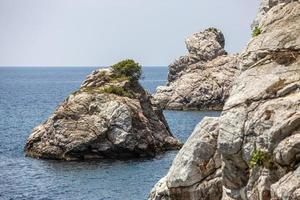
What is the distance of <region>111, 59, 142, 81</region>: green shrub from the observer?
98.7 m

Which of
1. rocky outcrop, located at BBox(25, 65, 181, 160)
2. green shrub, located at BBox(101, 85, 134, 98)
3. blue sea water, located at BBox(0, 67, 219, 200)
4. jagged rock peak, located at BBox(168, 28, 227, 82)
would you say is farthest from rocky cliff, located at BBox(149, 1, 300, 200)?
jagged rock peak, located at BBox(168, 28, 227, 82)

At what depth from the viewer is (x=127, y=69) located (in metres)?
98.8

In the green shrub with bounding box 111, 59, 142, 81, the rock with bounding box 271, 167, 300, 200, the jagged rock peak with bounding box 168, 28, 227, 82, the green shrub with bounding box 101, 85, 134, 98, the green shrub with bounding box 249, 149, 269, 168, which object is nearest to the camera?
the rock with bounding box 271, 167, 300, 200

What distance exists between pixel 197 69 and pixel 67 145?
274ft

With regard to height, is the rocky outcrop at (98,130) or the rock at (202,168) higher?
the rock at (202,168)

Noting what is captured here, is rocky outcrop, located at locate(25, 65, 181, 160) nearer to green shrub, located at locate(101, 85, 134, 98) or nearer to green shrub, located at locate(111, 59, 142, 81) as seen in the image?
green shrub, located at locate(101, 85, 134, 98)

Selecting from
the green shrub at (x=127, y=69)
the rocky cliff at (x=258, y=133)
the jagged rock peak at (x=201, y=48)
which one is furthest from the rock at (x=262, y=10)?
the jagged rock peak at (x=201, y=48)

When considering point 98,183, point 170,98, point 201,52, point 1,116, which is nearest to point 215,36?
point 201,52

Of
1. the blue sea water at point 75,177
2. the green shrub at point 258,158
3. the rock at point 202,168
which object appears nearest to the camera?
the green shrub at point 258,158

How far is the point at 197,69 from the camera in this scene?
16138cm

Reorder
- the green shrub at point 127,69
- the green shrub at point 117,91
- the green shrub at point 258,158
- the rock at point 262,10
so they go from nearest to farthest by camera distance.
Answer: the green shrub at point 258,158, the rock at point 262,10, the green shrub at point 117,91, the green shrub at point 127,69

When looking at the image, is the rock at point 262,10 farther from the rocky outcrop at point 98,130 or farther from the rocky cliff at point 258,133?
the rocky outcrop at point 98,130

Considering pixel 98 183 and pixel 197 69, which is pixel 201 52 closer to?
pixel 197 69

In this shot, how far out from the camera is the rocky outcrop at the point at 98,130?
83562mm
